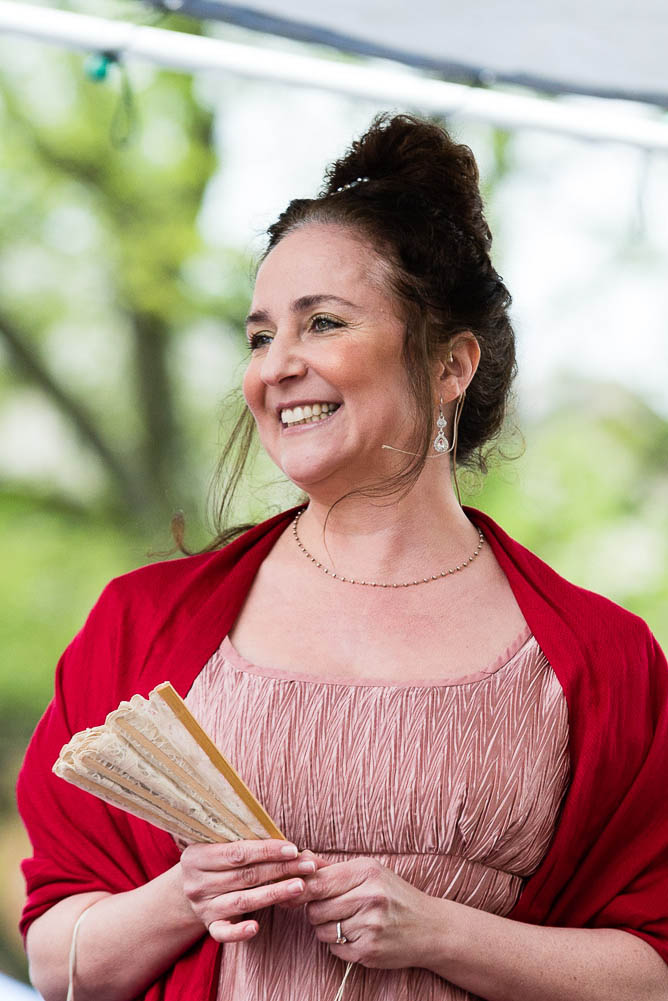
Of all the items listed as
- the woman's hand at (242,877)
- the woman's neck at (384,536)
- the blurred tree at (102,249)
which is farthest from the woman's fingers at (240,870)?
the blurred tree at (102,249)

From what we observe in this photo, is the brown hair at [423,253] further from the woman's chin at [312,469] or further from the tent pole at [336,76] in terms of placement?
the tent pole at [336,76]

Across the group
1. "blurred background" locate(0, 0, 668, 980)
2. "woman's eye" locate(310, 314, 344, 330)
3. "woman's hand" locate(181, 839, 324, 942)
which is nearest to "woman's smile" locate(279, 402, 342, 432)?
"woman's eye" locate(310, 314, 344, 330)

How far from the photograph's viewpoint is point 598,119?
7.60 feet

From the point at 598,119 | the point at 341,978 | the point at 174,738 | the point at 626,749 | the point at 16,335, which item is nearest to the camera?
the point at 174,738

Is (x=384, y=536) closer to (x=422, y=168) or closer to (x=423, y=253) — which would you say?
(x=423, y=253)

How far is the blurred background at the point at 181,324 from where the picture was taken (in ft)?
20.4

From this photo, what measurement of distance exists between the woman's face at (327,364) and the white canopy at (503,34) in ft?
1.44

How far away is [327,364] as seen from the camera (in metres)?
1.64

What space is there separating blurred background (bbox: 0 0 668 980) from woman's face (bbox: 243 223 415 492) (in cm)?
454

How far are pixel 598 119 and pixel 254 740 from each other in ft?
4.51

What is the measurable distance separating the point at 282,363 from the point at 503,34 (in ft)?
2.51

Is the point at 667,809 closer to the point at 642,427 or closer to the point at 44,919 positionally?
the point at 44,919

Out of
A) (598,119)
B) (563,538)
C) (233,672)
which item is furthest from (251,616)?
(563,538)

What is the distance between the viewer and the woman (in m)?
1.59
